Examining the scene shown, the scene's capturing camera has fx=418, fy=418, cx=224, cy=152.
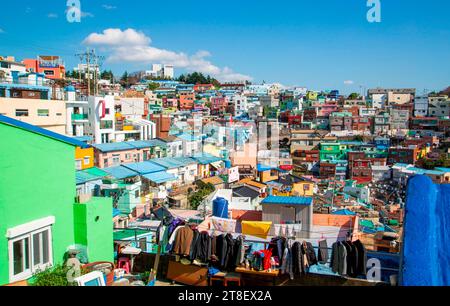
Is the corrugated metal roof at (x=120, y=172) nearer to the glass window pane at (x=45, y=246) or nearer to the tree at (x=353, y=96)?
the glass window pane at (x=45, y=246)

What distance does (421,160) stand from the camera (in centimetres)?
2197

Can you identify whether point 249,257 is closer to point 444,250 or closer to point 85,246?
point 85,246

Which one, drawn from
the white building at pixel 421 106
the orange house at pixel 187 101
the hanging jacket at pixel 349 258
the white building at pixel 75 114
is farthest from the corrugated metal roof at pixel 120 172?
the white building at pixel 421 106

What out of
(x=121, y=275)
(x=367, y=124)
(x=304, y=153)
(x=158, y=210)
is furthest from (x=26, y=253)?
(x=367, y=124)

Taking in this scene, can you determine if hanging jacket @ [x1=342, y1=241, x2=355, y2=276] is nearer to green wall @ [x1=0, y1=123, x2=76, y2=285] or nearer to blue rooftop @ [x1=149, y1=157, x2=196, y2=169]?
green wall @ [x1=0, y1=123, x2=76, y2=285]

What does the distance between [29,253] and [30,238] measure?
0.10 m

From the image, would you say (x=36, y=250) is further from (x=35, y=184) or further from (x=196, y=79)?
(x=196, y=79)

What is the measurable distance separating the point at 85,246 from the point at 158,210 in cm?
698

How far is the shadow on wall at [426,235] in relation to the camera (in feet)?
5.13

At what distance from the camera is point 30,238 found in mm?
2434

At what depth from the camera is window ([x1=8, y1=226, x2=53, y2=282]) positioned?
2324mm

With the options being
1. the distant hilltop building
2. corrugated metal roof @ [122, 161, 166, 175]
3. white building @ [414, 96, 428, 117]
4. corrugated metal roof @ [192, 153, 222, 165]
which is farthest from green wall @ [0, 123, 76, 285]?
the distant hilltop building

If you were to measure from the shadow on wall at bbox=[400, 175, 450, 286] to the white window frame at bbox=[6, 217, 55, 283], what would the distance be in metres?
1.96

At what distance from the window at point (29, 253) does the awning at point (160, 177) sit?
1113 cm
